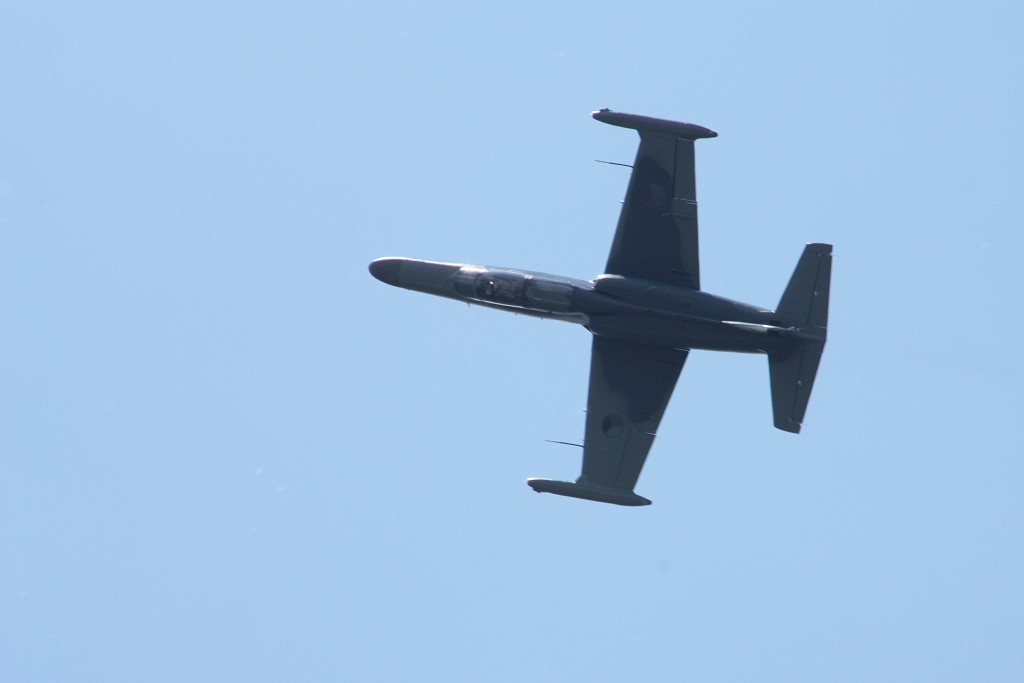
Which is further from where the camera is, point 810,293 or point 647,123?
point 647,123

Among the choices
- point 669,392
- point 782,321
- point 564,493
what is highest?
point 782,321

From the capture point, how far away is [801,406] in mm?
36969

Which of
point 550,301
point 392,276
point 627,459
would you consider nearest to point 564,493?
point 627,459

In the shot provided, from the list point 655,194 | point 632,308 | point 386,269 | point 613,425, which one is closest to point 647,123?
point 655,194

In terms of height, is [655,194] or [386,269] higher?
[655,194]

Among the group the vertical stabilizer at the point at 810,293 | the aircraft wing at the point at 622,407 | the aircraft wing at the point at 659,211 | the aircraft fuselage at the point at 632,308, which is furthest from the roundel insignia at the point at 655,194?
the vertical stabilizer at the point at 810,293

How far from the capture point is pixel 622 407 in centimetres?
3903

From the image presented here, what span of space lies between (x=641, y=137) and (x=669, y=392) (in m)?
6.75

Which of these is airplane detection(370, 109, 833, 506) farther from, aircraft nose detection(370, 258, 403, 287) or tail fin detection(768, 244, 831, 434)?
aircraft nose detection(370, 258, 403, 287)

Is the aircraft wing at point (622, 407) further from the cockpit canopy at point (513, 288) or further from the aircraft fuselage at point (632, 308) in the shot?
the cockpit canopy at point (513, 288)

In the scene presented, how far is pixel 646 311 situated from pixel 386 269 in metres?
7.76

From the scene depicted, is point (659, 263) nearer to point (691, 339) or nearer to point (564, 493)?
point (691, 339)

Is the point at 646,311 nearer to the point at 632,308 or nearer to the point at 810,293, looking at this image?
the point at 632,308

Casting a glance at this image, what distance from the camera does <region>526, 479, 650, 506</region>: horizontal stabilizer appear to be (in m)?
38.0
